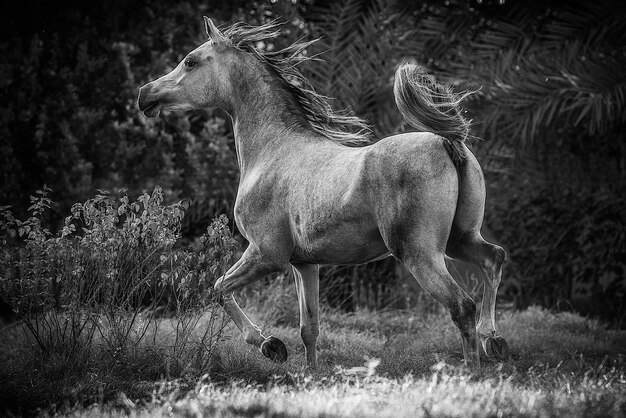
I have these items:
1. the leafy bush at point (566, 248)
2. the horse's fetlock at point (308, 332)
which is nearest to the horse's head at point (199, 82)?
the horse's fetlock at point (308, 332)

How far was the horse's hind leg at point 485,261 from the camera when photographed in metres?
5.60

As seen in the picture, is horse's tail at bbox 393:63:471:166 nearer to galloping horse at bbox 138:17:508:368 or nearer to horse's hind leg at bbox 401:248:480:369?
galloping horse at bbox 138:17:508:368

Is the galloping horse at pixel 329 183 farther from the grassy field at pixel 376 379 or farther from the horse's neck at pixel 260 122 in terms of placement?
the grassy field at pixel 376 379

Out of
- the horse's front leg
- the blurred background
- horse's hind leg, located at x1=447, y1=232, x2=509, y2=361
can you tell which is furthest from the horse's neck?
the blurred background

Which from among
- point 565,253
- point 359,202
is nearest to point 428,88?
point 359,202

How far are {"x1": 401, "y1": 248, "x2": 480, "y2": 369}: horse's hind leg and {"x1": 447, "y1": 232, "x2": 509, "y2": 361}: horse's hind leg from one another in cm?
31

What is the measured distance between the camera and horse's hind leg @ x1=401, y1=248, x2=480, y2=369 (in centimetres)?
520

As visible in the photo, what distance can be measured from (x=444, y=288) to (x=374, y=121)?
718 centimetres

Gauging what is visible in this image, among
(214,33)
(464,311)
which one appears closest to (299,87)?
(214,33)

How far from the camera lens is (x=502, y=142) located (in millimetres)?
11922

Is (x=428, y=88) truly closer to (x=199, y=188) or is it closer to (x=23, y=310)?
(x=23, y=310)

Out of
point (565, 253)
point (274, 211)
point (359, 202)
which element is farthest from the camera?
point (565, 253)

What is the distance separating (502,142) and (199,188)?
14.0ft

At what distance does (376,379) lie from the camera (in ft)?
16.9
